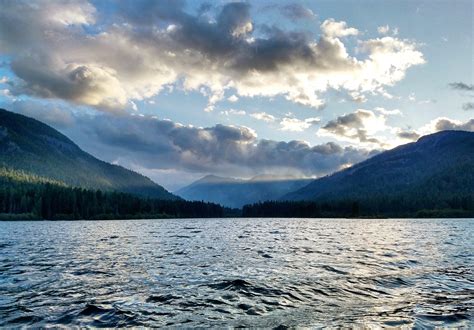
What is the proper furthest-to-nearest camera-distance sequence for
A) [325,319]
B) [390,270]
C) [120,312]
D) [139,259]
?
1. [139,259]
2. [390,270]
3. [120,312]
4. [325,319]

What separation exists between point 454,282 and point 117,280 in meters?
26.9

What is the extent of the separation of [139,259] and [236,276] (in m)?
15.9

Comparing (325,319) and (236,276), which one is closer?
(325,319)

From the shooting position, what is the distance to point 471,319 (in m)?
17.9

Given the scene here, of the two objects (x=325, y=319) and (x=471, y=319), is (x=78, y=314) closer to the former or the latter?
(x=325, y=319)

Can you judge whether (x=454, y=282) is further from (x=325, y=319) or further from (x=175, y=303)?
(x=175, y=303)

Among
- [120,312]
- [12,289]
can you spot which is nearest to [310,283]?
[120,312]

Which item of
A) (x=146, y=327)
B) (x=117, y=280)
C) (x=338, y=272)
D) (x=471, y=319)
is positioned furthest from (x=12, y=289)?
(x=471, y=319)

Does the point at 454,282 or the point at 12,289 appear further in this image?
the point at 454,282

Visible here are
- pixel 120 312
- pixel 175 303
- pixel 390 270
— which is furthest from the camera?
pixel 390 270

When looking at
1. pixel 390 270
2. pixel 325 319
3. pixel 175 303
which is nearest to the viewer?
pixel 325 319

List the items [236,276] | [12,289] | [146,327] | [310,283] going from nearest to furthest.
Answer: [146,327] → [12,289] → [310,283] → [236,276]

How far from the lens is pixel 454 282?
94.0ft

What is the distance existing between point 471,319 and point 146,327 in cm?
1594
